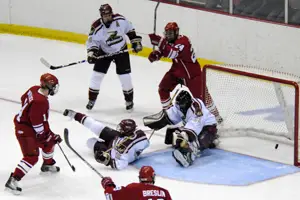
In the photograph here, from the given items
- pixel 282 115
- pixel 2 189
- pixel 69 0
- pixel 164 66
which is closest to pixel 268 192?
pixel 282 115

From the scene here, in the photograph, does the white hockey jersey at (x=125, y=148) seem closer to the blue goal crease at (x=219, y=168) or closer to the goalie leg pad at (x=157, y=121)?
the blue goal crease at (x=219, y=168)

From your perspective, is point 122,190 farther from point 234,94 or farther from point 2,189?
point 234,94

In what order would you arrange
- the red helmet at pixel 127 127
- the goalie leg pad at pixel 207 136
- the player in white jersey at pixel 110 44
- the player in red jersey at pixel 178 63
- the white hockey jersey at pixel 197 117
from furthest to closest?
the player in white jersey at pixel 110 44 → the player in red jersey at pixel 178 63 → the goalie leg pad at pixel 207 136 → the white hockey jersey at pixel 197 117 → the red helmet at pixel 127 127

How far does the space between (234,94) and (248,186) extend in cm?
137

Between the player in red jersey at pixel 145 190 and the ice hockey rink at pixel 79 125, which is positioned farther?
the ice hockey rink at pixel 79 125

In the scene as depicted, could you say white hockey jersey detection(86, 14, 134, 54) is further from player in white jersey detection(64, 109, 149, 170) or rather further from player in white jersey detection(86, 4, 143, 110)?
player in white jersey detection(64, 109, 149, 170)

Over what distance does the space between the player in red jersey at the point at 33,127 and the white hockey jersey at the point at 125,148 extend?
0.65 m

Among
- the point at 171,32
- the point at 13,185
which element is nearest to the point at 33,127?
the point at 13,185

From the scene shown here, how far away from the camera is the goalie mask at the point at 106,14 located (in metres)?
10.1

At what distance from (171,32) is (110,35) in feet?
2.80

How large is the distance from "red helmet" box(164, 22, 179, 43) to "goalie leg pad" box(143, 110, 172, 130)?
26.2 inches

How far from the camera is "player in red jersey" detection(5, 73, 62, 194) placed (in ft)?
26.7

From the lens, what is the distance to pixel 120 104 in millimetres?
10930

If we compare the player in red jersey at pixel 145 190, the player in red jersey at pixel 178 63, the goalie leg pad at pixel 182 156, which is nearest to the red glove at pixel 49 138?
the goalie leg pad at pixel 182 156
